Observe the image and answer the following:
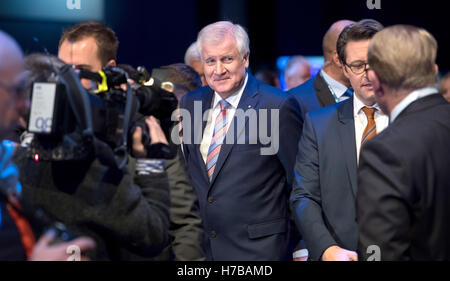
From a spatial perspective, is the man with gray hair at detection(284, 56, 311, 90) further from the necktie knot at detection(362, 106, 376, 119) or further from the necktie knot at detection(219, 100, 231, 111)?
the necktie knot at detection(362, 106, 376, 119)

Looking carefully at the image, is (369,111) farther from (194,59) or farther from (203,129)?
(194,59)

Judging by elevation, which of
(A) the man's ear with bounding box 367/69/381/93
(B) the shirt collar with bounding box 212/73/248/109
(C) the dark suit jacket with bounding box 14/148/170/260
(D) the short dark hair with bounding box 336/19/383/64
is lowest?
(C) the dark suit jacket with bounding box 14/148/170/260

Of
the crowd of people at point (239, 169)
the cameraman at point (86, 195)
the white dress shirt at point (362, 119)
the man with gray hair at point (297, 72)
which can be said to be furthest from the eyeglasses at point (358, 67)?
the man with gray hair at point (297, 72)

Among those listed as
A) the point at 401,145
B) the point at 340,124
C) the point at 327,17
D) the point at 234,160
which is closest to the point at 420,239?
the point at 401,145

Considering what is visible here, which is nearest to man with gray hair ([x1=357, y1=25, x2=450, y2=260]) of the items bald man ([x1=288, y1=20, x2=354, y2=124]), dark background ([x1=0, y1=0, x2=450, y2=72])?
bald man ([x1=288, y1=20, x2=354, y2=124])

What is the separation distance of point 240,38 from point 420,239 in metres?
1.44

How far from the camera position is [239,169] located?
2711mm

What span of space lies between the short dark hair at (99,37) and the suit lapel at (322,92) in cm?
121

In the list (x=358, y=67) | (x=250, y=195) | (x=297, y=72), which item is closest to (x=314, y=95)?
(x=358, y=67)

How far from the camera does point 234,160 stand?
272 centimetres

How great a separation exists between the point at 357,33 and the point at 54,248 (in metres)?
1.63

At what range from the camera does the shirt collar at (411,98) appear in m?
1.84

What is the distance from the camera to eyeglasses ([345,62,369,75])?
2.54 metres
